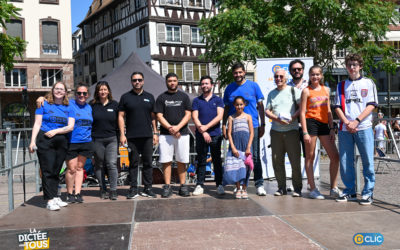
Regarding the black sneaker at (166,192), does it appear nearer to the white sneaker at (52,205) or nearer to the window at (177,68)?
the white sneaker at (52,205)

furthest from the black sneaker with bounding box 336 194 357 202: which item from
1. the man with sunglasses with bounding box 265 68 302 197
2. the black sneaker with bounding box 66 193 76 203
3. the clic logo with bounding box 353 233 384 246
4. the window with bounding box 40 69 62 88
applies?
the window with bounding box 40 69 62 88

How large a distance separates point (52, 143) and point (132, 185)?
1.42 m

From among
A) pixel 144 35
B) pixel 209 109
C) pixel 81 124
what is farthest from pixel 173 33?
pixel 81 124

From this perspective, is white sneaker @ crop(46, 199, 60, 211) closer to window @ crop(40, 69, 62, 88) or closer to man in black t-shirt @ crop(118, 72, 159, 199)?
man in black t-shirt @ crop(118, 72, 159, 199)

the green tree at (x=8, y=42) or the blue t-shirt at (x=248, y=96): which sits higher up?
the green tree at (x=8, y=42)

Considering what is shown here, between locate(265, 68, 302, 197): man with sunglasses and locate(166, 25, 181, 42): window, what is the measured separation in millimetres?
26979

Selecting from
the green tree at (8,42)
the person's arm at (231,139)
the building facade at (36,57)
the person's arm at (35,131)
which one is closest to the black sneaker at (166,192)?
the person's arm at (231,139)

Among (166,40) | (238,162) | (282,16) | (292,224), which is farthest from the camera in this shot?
(166,40)

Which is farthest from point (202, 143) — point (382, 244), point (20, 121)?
point (20, 121)

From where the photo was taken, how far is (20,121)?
108 ft

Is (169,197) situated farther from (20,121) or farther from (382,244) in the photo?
(20,121)

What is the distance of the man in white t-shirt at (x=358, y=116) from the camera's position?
5.86 meters

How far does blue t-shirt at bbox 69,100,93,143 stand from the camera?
629 centimetres

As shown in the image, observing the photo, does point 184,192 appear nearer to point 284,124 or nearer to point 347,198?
point 284,124
